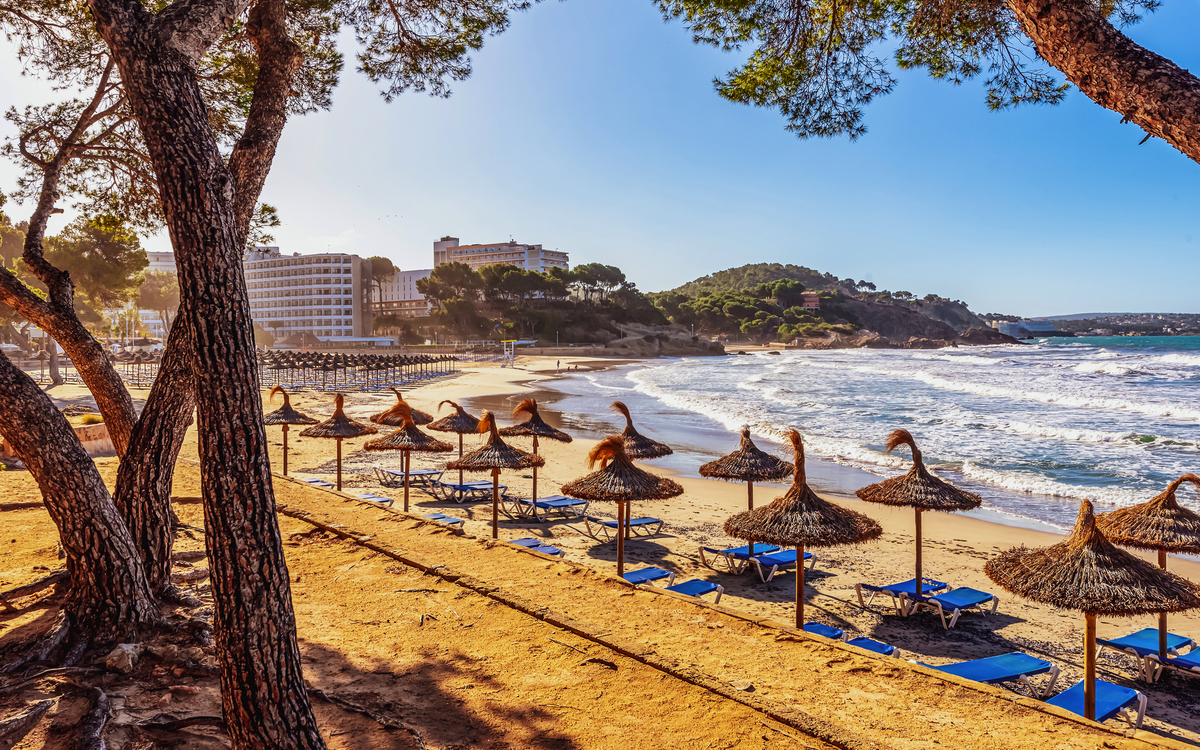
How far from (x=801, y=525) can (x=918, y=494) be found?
2.17 metres

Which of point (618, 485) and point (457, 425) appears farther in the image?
point (457, 425)

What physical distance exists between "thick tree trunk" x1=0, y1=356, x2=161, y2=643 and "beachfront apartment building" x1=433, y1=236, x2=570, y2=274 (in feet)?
359

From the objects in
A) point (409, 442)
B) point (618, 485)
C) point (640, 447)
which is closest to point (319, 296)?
point (409, 442)

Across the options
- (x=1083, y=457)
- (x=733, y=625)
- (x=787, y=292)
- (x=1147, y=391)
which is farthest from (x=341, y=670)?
(x=787, y=292)

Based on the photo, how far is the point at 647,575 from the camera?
7777 millimetres

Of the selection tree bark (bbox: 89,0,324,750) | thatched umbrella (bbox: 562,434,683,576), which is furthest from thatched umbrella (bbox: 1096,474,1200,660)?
tree bark (bbox: 89,0,324,750)

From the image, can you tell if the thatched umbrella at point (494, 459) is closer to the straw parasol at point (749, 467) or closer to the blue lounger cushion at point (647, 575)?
the blue lounger cushion at point (647, 575)

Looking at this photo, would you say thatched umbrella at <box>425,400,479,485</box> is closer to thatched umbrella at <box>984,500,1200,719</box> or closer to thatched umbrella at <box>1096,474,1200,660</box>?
thatched umbrella at <box>984,500,1200,719</box>

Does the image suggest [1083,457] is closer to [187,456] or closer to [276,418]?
[276,418]

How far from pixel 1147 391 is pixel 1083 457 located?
1880 cm

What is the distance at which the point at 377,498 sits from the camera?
1125cm

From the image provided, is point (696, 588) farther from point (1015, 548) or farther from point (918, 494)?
point (1015, 548)

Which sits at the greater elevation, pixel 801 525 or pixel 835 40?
pixel 835 40

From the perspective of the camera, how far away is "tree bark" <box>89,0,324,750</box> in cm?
236
